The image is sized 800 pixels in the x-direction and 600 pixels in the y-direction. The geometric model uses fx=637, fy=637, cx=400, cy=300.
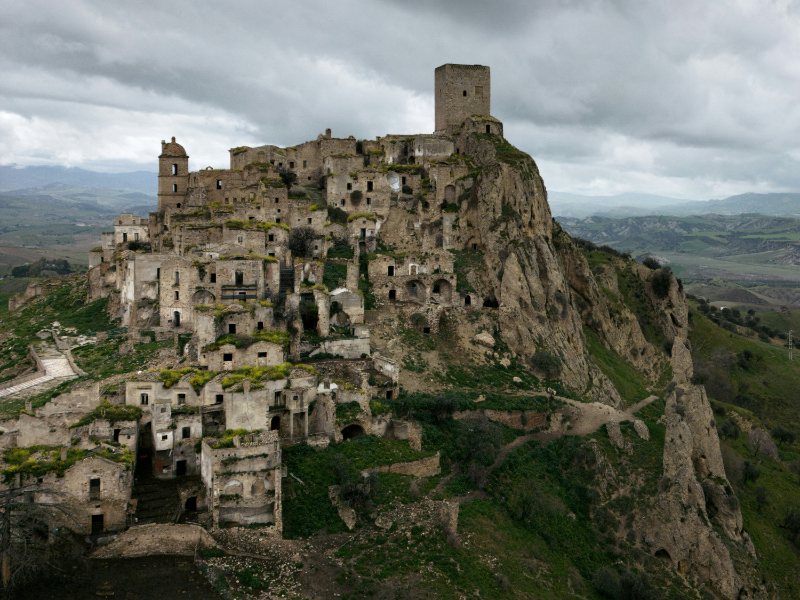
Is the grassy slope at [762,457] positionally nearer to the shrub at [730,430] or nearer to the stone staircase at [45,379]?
the shrub at [730,430]

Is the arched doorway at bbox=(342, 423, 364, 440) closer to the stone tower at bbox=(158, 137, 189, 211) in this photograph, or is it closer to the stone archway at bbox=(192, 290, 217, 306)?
the stone archway at bbox=(192, 290, 217, 306)

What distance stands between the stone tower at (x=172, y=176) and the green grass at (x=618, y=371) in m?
42.6

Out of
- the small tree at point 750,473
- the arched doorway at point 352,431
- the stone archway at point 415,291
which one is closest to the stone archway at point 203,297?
the arched doorway at point 352,431

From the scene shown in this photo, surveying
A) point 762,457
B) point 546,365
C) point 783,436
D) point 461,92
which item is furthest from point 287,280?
point 783,436

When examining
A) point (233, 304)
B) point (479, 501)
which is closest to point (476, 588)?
point (479, 501)

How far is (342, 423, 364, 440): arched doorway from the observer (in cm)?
3862

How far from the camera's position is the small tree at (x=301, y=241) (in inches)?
2205

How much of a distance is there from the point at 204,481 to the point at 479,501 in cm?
1548

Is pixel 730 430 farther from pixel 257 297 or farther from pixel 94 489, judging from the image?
pixel 94 489

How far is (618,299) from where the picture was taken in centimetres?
7425

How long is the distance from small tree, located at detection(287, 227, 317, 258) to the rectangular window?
30689mm

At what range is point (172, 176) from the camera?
61781mm

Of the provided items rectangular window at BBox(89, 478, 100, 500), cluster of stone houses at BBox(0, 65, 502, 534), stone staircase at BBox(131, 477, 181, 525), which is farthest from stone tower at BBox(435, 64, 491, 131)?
rectangular window at BBox(89, 478, 100, 500)

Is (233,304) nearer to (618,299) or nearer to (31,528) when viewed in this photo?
(31,528)
